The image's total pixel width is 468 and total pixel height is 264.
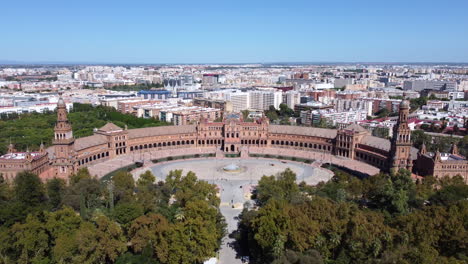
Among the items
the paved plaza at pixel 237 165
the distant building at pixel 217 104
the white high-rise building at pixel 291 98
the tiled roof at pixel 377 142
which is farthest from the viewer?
the white high-rise building at pixel 291 98

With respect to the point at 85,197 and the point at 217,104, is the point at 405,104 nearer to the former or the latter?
the point at 85,197

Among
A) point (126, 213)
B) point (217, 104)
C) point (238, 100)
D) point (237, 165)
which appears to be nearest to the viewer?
point (126, 213)

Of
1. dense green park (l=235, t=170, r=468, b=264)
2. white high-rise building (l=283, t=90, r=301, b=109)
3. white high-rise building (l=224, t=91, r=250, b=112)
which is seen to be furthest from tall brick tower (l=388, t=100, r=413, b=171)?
white high-rise building (l=224, t=91, r=250, b=112)

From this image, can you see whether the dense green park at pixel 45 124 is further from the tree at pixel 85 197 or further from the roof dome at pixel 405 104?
the roof dome at pixel 405 104

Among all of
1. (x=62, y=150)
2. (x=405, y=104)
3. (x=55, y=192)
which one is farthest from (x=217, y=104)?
(x=55, y=192)

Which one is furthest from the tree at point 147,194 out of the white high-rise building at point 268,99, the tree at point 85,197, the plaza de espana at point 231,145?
the white high-rise building at point 268,99

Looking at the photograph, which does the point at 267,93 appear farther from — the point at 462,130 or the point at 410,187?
the point at 410,187
